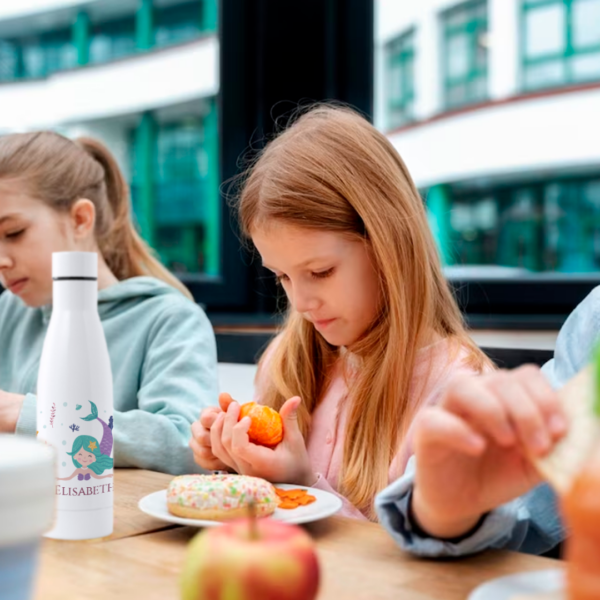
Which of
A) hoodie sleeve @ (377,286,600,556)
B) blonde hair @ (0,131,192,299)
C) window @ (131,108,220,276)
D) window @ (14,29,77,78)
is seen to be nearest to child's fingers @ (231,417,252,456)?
hoodie sleeve @ (377,286,600,556)

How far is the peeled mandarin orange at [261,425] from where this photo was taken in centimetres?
101

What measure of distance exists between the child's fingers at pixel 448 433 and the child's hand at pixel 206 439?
488 mm

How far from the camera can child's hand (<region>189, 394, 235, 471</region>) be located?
103 cm

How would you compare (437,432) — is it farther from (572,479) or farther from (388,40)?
(388,40)

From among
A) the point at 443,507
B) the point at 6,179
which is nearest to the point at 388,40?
the point at 6,179

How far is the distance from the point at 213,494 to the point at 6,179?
3.27ft

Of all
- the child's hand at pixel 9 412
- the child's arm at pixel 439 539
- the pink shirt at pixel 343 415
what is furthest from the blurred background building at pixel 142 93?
the child's arm at pixel 439 539

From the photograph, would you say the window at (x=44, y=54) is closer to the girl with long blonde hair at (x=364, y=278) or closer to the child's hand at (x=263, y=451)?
the girl with long blonde hair at (x=364, y=278)

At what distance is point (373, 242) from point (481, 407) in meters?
0.67

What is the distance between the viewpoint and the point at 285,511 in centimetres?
82

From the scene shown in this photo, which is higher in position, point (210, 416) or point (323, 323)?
point (323, 323)

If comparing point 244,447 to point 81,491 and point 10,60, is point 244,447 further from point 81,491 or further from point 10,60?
point 10,60

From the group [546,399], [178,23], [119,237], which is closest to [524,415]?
[546,399]

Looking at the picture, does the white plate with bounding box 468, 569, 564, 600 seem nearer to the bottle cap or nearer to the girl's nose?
the bottle cap
